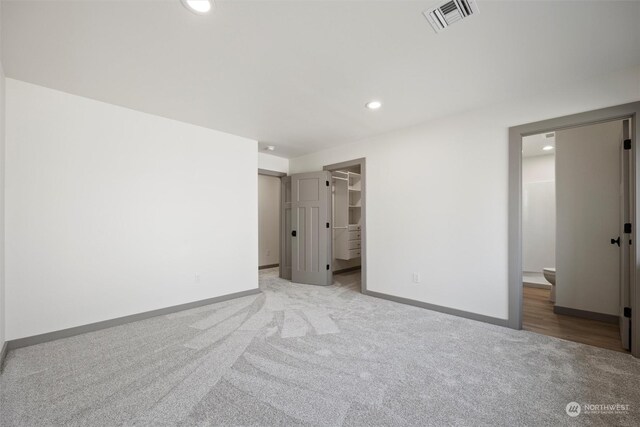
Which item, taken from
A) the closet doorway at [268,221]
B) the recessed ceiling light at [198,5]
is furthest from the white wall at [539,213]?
the recessed ceiling light at [198,5]

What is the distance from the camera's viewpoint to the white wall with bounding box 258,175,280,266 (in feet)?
21.5

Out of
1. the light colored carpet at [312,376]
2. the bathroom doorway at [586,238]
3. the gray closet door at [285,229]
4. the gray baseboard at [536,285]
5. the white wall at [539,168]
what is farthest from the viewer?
the gray closet door at [285,229]

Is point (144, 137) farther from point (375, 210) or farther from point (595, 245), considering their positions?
point (595, 245)

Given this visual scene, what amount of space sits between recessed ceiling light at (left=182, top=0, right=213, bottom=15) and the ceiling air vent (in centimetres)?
135

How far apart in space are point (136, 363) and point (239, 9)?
8.96ft

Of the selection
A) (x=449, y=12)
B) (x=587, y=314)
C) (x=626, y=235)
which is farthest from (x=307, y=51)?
(x=587, y=314)

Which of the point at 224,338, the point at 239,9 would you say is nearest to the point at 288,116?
the point at 239,9

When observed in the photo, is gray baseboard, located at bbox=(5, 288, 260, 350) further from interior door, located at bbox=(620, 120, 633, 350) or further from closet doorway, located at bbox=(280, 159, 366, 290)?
interior door, located at bbox=(620, 120, 633, 350)

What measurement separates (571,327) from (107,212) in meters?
5.30

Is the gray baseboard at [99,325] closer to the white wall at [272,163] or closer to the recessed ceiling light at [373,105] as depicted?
the white wall at [272,163]

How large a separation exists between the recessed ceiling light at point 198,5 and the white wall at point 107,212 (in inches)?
81.0

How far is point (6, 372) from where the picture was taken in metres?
2.04

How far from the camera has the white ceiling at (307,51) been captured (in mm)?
1705

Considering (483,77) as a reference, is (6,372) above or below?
below
